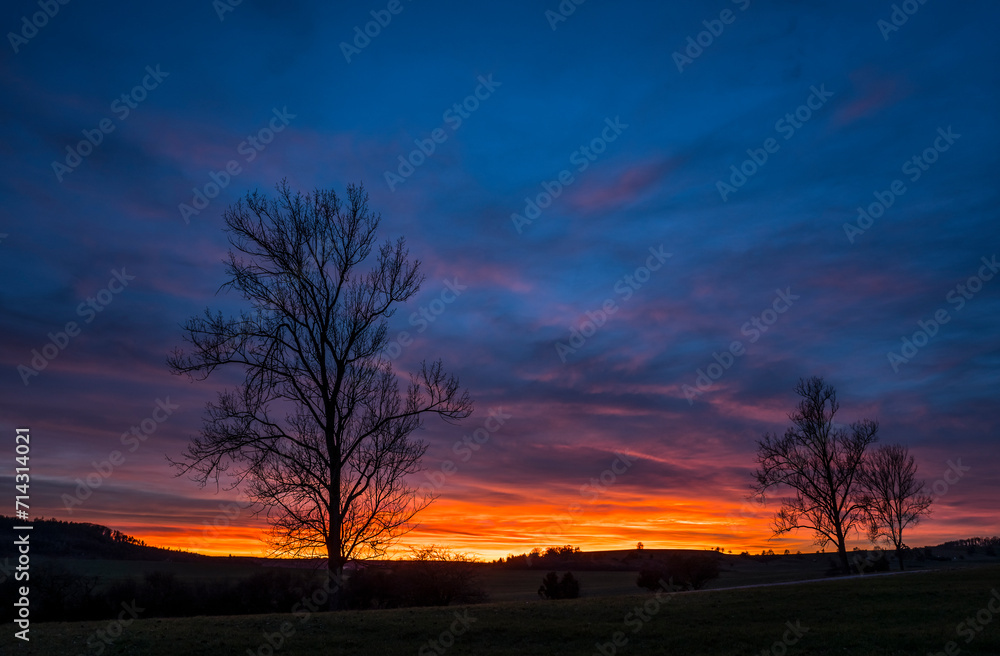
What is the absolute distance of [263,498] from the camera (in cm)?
1959

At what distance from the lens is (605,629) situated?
45.8 feet

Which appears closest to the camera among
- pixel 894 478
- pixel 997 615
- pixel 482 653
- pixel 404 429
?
pixel 482 653

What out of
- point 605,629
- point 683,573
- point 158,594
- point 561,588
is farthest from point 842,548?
point 158,594

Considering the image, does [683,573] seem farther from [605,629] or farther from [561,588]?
[605,629]

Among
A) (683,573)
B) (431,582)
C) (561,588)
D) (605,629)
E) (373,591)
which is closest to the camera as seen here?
(605,629)

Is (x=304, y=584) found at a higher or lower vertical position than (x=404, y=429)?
lower

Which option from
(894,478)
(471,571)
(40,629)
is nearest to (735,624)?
(40,629)

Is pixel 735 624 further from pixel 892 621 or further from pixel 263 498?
pixel 263 498

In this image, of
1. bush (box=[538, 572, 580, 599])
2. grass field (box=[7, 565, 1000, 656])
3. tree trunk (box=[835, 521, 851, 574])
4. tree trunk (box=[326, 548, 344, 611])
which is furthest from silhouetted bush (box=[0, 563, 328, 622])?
tree trunk (box=[835, 521, 851, 574])

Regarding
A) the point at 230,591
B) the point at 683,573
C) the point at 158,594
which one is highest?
the point at 158,594

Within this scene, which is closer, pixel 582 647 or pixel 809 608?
pixel 582 647

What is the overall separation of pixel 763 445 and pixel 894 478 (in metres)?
14.5

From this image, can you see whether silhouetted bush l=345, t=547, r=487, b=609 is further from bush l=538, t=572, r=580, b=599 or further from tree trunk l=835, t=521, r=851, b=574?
tree trunk l=835, t=521, r=851, b=574

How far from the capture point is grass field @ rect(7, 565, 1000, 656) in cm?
1220
